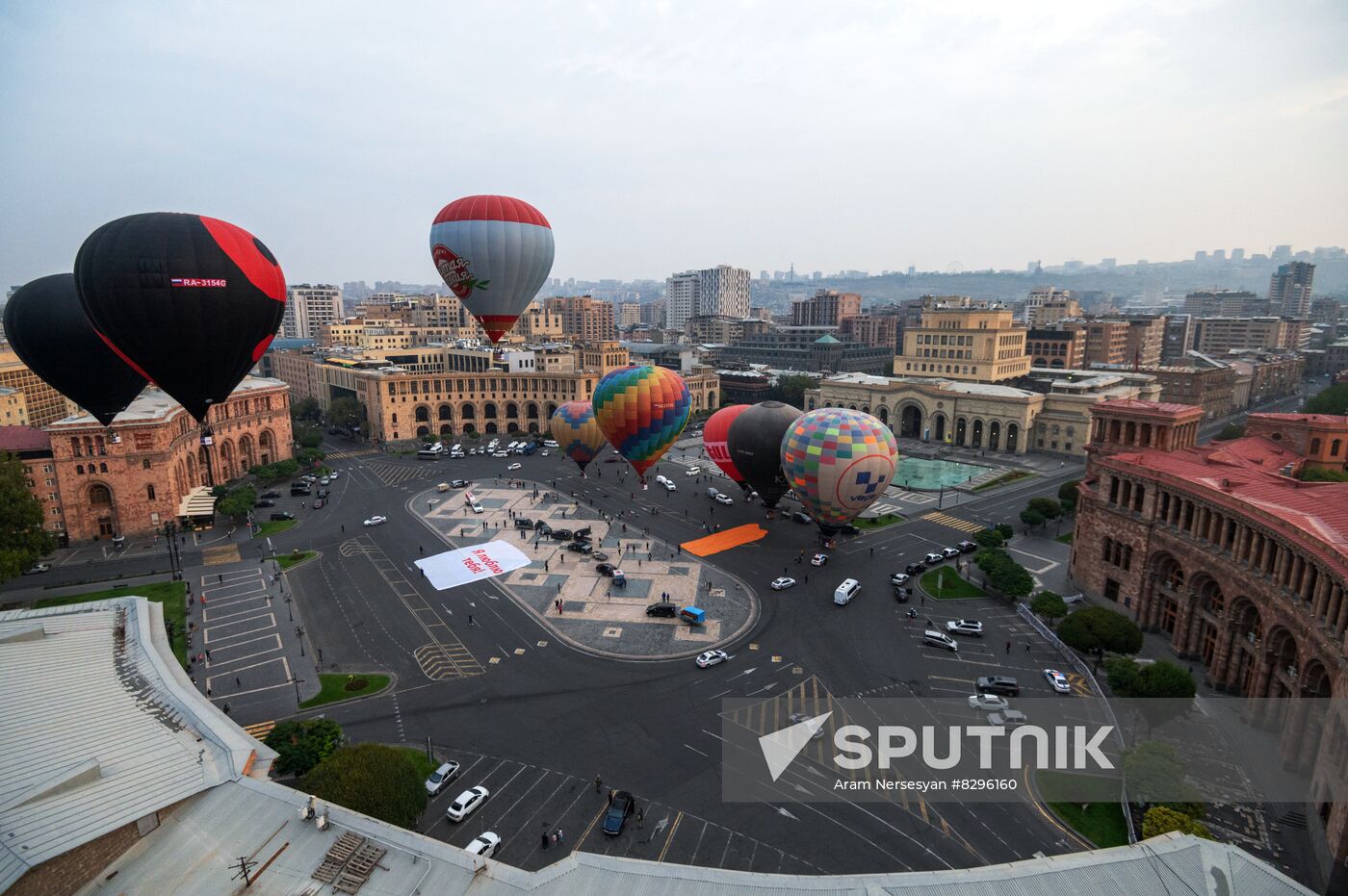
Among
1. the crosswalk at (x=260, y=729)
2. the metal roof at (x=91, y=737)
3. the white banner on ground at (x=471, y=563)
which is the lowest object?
the crosswalk at (x=260, y=729)

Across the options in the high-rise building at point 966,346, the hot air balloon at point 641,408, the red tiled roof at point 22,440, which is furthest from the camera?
the high-rise building at point 966,346

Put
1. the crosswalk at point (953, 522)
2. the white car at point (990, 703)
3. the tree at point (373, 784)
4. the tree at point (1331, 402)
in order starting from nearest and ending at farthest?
the tree at point (373, 784) < the white car at point (990, 703) < the crosswalk at point (953, 522) < the tree at point (1331, 402)

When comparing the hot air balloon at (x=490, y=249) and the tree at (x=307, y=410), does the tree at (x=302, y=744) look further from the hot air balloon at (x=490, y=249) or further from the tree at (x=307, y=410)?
the tree at (x=307, y=410)

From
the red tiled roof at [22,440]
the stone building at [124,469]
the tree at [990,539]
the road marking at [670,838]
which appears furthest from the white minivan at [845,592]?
the red tiled roof at [22,440]

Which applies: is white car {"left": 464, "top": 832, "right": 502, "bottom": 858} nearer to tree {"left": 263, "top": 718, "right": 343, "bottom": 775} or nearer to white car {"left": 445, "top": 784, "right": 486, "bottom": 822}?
white car {"left": 445, "top": 784, "right": 486, "bottom": 822}

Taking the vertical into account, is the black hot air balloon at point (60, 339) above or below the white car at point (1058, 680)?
above

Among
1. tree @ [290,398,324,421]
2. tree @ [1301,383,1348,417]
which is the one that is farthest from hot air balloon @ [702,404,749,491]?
tree @ [290,398,324,421]

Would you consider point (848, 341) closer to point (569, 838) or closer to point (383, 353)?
point (383, 353)
